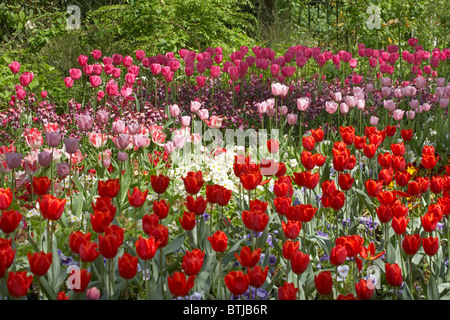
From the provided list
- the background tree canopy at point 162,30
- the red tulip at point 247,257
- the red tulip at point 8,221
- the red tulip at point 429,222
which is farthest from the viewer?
the background tree canopy at point 162,30

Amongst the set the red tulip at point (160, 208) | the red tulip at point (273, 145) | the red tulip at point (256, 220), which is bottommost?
the red tulip at point (256, 220)

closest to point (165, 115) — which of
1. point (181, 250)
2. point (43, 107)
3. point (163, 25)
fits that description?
point (43, 107)

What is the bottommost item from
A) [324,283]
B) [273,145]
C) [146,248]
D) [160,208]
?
[324,283]

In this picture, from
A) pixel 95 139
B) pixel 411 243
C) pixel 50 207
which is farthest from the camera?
pixel 95 139

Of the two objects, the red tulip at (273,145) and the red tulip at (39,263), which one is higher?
the red tulip at (273,145)

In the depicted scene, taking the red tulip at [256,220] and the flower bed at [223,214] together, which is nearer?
the flower bed at [223,214]

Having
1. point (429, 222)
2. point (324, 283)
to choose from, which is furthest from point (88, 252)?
point (429, 222)

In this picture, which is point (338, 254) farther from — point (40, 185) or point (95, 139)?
point (95, 139)

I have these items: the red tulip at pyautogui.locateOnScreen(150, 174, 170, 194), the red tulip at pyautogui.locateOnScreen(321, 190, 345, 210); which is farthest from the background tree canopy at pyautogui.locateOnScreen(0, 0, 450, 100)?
the red tulip at pyautogui.locateOnScreen(321, 190, 345, 210)

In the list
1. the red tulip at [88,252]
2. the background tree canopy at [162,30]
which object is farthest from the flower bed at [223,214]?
the background tree canopy at [162,30]

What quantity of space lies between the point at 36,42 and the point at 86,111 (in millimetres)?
1674

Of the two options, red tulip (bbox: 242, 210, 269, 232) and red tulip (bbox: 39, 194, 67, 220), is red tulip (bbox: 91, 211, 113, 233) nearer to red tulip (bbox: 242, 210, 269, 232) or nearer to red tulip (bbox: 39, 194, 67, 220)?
red tulip (bbox: 39, 194, 67, 220)

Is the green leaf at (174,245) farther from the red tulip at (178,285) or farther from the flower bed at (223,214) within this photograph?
the red tulip at (178,285)

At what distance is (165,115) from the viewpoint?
5.06m
